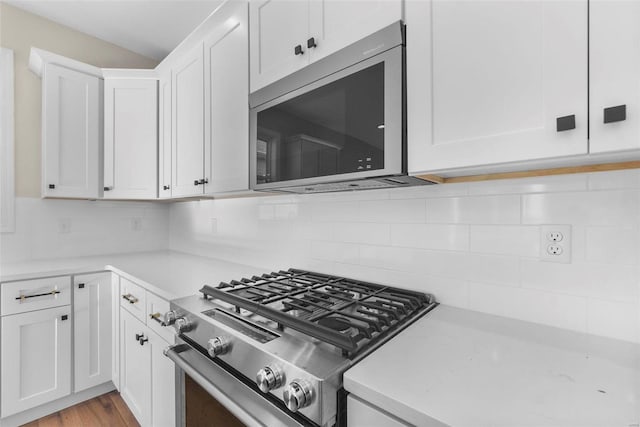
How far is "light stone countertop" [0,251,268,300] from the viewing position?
1.48 metres

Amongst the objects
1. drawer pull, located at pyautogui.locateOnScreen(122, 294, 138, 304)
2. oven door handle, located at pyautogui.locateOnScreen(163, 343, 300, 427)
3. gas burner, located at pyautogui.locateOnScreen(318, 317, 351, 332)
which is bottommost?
oven door handle, located at pyautogui.locateOnScreen(163, 343, 300, 427)

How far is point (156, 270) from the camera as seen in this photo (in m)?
1.84

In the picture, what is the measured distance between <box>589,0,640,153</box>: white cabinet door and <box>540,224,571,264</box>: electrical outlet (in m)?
0.35

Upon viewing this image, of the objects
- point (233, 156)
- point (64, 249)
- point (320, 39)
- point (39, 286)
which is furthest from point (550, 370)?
point (64, 249)

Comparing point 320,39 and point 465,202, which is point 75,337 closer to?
point 320,39

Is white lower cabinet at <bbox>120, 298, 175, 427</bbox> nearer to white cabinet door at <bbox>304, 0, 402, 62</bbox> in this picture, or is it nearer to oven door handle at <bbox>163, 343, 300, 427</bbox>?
oven door handle at <bbox>163, 343, 300, 427</bbox>

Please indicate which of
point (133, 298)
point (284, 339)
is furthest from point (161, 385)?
point (284, 339)

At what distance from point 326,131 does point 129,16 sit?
7.22 feet

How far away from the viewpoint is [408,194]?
3.92 ft

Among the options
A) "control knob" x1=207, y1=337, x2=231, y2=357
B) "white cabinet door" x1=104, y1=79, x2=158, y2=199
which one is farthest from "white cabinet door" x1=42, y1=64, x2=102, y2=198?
"control knob" x1=207, y1=337, x2=231, y2=357

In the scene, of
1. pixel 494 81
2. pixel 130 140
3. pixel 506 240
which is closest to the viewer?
pixel 494 81

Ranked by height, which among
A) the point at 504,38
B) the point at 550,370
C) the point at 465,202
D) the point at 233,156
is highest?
the point at 504,38

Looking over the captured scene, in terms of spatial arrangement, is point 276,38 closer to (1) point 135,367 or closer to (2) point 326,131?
(2) point 326,131

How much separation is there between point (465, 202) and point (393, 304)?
1.44 feet
